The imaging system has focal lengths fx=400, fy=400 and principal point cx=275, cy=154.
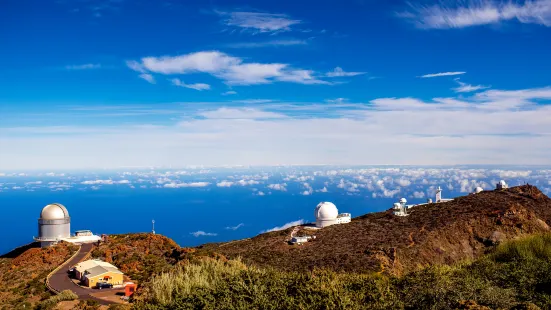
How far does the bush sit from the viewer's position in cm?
2391

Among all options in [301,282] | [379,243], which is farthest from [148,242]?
[301,282]

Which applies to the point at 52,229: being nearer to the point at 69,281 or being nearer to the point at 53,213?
→ the point at 53,213

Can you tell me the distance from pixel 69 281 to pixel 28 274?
5.88 metres

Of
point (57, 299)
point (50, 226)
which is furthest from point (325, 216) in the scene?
point (57, 299)

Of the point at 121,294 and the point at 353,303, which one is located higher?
the point at 353,303

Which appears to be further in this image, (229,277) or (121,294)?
(121,294)

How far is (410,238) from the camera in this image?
43.4 m

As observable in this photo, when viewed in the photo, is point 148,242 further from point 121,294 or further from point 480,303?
point 480,303

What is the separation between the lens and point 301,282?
1580 cm

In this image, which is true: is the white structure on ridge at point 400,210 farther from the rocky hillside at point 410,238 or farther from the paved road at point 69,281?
the paved road at point 69,281

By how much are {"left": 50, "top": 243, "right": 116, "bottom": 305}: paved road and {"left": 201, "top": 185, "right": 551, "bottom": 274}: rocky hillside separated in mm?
15004

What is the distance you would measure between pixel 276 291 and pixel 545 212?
5146 cm

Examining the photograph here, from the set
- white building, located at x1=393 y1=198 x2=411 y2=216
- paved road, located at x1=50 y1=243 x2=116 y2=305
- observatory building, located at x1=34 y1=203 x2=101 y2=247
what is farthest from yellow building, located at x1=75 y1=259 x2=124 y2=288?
white building, located at x1=393 y1=198 x2=411 y2=216

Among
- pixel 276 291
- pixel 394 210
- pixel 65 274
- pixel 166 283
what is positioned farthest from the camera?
pixel 394 210
